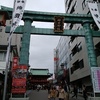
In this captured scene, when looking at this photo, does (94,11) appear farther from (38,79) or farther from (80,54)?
(38,79)

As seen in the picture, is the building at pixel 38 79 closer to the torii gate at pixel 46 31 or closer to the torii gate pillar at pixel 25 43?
the torii gate at pixel 46 31

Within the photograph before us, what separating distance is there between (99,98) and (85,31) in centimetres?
707

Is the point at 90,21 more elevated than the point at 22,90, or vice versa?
the point at 90,21

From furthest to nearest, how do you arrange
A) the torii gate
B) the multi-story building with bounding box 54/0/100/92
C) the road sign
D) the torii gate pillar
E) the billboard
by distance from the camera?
the multi-story building with bounding box 54/0/100/92, the road sign, the torii gate, the torii gate pillar, the billboard

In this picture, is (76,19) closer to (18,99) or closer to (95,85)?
(95,85)

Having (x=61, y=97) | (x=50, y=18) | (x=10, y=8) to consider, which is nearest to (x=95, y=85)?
(x=61, y=97)

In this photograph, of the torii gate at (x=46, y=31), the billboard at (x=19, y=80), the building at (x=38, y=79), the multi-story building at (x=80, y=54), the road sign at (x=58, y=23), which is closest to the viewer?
the billboard at (x=19, y=80)

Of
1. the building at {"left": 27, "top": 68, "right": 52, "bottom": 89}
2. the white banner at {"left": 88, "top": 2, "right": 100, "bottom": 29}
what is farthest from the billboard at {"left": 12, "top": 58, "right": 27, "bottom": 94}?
the building at {"left": 27, "top": 68, "right": 52, "bottom": 89}

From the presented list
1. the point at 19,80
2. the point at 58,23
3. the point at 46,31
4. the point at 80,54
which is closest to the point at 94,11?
the point at 58,23

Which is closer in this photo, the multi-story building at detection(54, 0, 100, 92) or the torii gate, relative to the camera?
the torii gate

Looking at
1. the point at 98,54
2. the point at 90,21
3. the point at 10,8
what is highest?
the point at 10,8

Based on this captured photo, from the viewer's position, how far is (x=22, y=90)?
544 inches

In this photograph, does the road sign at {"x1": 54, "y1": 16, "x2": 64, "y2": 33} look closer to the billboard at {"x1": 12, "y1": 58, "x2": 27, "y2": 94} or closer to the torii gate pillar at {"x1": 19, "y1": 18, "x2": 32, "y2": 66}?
the torii gate pillar at {"x1": 19, "y1": 18, "x2": 32, "y2": 66}

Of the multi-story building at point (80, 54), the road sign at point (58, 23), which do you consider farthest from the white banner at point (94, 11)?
the multi-story building at point (80, 54)
